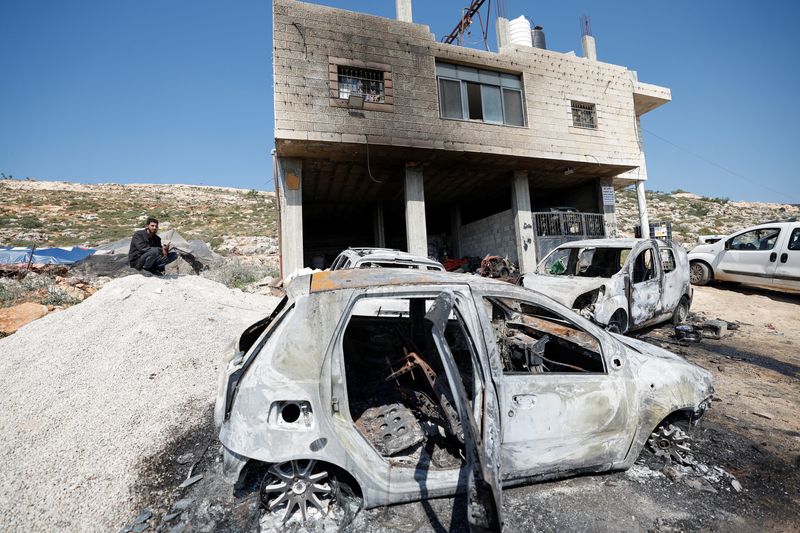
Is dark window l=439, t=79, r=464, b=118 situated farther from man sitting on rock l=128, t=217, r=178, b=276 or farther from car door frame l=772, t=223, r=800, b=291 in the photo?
car door frame l=772, t=223, r=800, b=291

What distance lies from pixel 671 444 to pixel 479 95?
10.9m

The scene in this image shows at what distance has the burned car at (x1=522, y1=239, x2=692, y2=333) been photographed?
17.7ft

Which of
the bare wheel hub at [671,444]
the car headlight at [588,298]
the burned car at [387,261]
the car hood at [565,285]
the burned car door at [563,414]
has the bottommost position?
the bare wheel hub at [671,444]

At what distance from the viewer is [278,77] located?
873 centimetres

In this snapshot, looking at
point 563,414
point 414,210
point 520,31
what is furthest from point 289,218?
point 520,31

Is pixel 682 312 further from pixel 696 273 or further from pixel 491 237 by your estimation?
pixel 491 237

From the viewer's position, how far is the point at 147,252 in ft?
24.0

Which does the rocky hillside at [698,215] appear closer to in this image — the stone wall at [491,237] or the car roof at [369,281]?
the stone wall at [491,237]

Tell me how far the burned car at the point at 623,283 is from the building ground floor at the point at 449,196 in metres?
4.72

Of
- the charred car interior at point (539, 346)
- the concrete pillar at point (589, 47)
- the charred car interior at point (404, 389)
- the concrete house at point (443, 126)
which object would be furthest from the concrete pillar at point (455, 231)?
the charred car interior at point (404, 389)

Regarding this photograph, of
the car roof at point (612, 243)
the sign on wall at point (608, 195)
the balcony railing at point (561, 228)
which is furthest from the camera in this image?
the sign on wall at point (608, 195)

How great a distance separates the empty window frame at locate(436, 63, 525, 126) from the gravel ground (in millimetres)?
8585

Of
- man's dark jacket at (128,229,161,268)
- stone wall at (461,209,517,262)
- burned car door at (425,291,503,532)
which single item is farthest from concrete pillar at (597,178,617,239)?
man's dark jacket at (128,229,161,268)

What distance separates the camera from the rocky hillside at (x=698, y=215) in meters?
24.1
